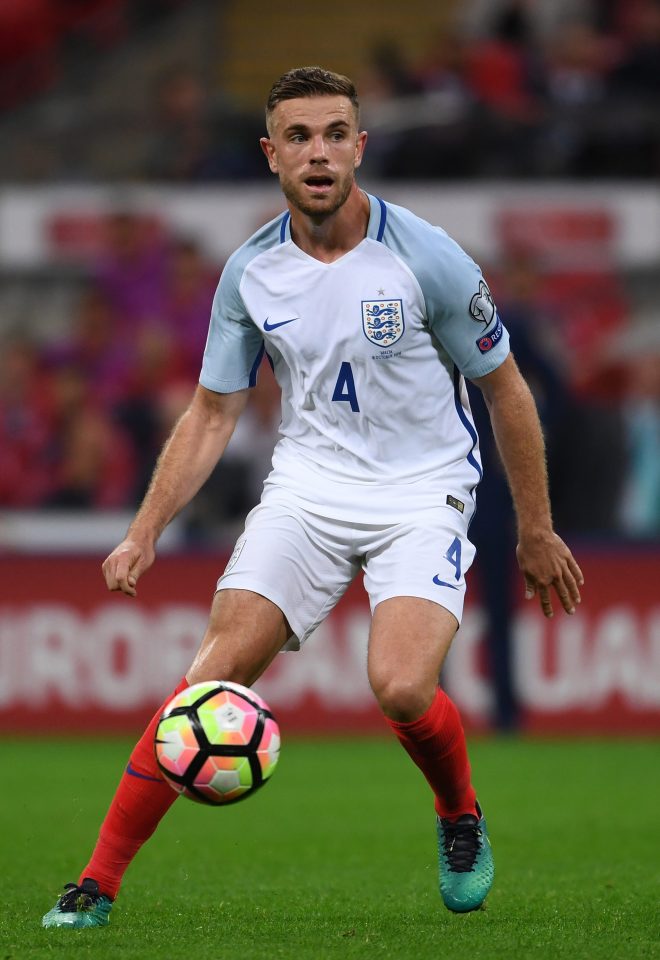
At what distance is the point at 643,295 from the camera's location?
1457 centimetres

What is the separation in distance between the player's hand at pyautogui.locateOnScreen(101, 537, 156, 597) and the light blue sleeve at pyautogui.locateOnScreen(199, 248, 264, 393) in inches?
23.6

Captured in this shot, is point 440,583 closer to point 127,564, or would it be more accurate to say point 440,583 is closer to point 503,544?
point 127,564

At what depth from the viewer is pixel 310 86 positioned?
16.6ft

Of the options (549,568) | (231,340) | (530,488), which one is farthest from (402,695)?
(231,340)

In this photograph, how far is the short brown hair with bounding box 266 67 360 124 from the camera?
5055 mm

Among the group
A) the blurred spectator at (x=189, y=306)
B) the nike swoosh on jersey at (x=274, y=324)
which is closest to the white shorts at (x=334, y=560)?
the nike swoosh on jersey at (x=274, y=324)

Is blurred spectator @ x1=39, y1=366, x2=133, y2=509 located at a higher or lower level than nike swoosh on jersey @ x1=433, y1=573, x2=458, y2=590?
higher

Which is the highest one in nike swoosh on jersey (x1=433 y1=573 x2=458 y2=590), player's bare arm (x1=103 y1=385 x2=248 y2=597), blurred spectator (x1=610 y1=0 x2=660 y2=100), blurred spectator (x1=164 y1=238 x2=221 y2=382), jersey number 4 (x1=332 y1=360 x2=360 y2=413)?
blurred spectator (x1=610 y1=0 x2=660 y2=100)

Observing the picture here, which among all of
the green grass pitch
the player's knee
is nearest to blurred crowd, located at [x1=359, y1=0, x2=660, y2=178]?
the green grass pitch

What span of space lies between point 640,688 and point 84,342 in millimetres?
4982

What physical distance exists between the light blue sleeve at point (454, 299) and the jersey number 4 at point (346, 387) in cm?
29

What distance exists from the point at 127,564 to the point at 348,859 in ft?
6.88

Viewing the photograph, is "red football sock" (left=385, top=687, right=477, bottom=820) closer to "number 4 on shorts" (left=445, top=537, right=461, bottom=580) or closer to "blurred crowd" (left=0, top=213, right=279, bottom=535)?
"number 4 on shorts" (left=445, top=537, right=461, bottom=580)

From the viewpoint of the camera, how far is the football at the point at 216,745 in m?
4.60
